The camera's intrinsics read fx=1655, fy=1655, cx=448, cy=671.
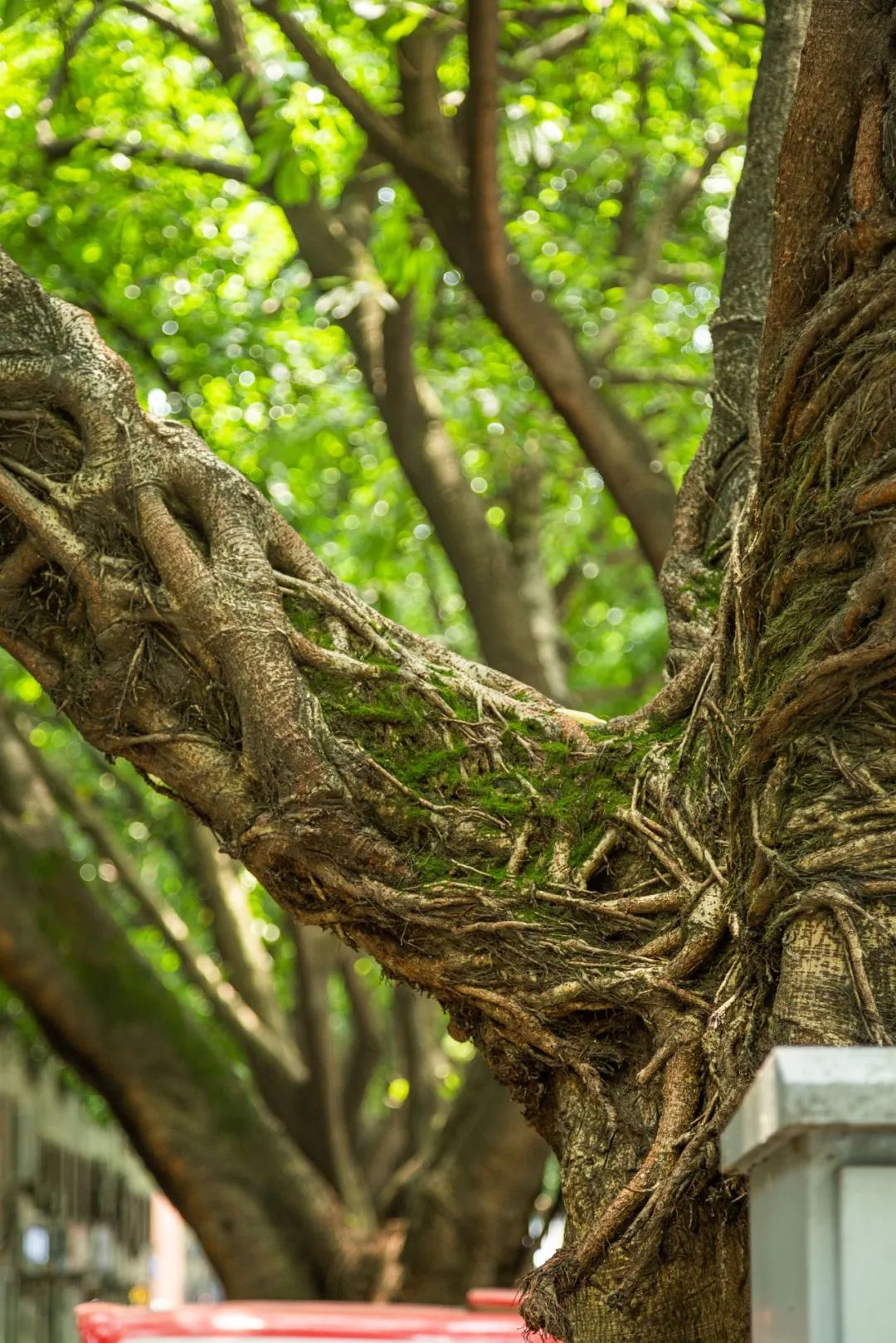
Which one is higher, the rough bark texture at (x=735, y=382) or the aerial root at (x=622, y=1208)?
the rough bark texture at (x=735, y=382)

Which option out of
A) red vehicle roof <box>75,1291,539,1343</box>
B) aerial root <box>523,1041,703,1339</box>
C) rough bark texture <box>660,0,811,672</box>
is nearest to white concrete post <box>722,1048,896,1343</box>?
aerial root <box>523,1041,703,1339</box>

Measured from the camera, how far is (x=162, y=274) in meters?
9.64

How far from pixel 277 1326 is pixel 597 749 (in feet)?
9.10

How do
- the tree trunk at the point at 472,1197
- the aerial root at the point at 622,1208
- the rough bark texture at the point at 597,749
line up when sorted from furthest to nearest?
1. the tree trunk at the point at 472,1197
2. the aerial root at the point at 622,1208
3. the rough bark texture at the point at 597,749

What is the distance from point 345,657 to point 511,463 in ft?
22.5

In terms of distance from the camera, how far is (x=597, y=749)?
3941 mm

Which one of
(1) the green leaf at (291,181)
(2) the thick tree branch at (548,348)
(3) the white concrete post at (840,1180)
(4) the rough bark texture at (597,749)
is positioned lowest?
(3) the white concrete post at (840,1180)

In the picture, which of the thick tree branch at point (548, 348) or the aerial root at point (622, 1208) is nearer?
the aerial root at point (622, 1208)

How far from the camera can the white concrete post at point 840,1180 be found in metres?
2.00

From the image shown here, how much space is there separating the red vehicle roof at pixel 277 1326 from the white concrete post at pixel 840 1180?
333 centimetres

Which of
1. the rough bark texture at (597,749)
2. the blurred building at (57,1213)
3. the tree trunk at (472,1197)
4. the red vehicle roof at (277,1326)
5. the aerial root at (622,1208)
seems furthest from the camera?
the blurred building at (57,1213)

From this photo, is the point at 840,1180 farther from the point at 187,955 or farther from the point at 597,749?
the point at 187,955


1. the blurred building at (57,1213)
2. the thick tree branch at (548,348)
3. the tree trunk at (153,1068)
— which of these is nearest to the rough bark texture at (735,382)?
the thick tree branch at (548,348)

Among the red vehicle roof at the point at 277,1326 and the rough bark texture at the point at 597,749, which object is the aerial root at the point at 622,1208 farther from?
the red vehicle roof at the point at 277,1326
